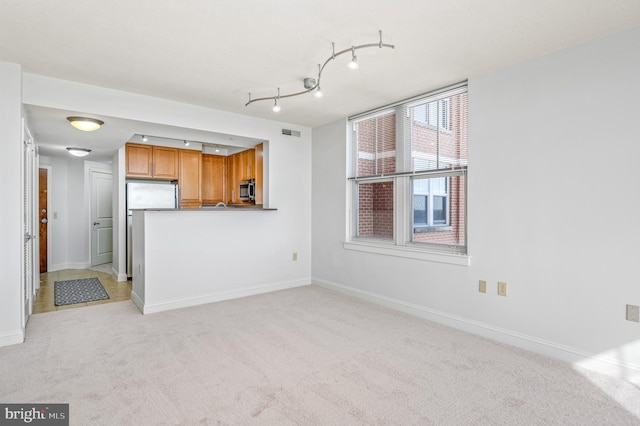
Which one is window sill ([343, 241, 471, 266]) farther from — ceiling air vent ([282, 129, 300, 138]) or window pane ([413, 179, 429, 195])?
ceiling air vent ([282, 129, 300, 138])

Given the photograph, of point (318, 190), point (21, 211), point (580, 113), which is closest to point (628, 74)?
point (580, 113)

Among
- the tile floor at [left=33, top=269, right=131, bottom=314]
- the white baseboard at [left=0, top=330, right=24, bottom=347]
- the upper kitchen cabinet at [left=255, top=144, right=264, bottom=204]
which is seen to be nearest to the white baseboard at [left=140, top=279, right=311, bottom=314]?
the tile floor at [left=33, top=269, right=131, bottom=314]

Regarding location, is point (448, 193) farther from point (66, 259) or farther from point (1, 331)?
point (66, 259)

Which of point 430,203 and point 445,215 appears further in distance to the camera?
point 430,203

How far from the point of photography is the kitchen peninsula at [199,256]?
157 inches

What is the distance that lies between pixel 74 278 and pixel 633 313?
23.4 feet

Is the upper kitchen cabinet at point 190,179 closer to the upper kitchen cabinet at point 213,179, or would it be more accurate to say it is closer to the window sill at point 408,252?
the upper kitchen cabinet at point 213,179

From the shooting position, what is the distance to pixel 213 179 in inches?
261

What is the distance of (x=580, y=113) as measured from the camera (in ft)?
8.60

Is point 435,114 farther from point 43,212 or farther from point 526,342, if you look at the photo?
point 43,212

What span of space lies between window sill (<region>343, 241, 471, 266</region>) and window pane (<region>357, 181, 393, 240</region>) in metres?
0.18

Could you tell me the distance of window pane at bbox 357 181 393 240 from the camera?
14.1 ft

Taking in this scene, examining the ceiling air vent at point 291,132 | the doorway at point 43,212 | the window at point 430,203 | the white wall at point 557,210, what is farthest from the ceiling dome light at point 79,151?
the white wall at point 557,210

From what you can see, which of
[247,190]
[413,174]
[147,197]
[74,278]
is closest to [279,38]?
[413,174]
